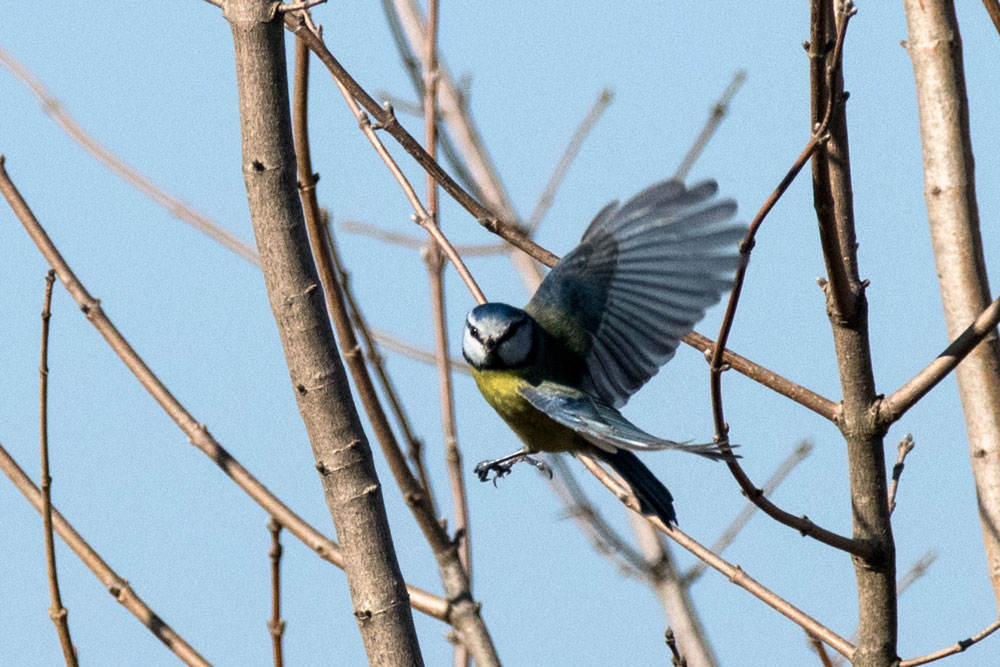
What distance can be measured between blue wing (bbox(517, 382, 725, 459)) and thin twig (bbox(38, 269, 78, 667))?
779 mm

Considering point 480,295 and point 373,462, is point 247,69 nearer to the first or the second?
point 373,462

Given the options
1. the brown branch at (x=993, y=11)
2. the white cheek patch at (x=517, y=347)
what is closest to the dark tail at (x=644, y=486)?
the white cheek patch at (x=517, y=347)

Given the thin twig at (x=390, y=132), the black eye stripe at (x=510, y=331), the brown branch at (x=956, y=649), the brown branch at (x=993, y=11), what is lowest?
the brown branch at (x=956, y=649)

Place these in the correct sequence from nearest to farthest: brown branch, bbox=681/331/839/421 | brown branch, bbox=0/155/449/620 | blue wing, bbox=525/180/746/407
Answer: brown branch, bbox=681/331/839/421, brown branch, bbox=0/155/449/620, blue wing, bbox=525/180/746/407

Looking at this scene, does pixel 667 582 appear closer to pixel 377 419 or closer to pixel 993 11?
pixel 377 419

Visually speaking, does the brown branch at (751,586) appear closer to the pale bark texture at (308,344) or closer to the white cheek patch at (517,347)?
the white cheek patch at (517,347)

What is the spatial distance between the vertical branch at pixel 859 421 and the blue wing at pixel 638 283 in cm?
33

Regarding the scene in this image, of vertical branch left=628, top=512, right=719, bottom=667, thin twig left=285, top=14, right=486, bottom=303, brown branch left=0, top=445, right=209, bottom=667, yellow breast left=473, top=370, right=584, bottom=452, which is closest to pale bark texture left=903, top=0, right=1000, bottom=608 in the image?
yellow breast left=473, top=370, right=584, bottom=452

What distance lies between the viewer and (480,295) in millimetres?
2277

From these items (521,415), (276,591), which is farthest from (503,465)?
(276,591)

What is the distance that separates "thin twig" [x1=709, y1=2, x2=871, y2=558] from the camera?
1.50 metres

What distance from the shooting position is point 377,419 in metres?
1.96

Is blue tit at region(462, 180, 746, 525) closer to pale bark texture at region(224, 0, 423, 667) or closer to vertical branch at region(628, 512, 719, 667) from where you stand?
pale bark texture at region(224, 0, 423, 667)

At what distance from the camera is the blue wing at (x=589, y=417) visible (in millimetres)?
1863
